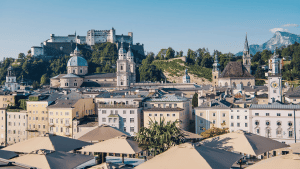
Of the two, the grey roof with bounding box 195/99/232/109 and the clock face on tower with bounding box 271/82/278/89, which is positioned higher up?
the clock face on tower with bounding box 271/82/278/89

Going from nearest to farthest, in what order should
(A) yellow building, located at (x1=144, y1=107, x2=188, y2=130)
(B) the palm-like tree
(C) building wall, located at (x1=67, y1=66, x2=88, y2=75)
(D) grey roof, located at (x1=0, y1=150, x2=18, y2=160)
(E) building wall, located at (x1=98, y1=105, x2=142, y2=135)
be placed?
(D) grey roof, located at (x1=0, y1=150, x2=18, y2=160)
(B) the palm-like tree
(A) yellow building, located at (x1=144, y1=107, x2=188, y2=130)
(E) building wall, located at (x1=98, y1=105, x2=142, y2=135)
(C) building wall, located at (x1=67, y1=66, x2=88, y2=75)

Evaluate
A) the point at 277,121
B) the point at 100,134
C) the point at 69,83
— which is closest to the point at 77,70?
the point at 69,83

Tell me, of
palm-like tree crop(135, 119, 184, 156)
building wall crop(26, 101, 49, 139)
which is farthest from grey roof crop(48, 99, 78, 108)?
palm-like tree crop(135, 119, 184, 156)

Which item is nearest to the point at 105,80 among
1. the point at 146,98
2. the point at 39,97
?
the point at 39,97

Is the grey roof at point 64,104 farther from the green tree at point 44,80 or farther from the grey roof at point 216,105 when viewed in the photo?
the green tree at point 44,80

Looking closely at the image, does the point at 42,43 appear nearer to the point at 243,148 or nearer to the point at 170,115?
the point at 170,115

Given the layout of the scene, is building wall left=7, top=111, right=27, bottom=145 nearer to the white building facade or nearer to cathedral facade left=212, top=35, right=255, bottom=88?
the white building facade
